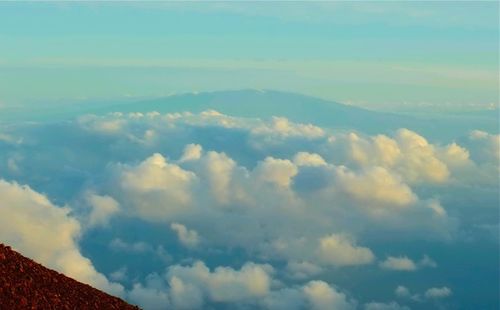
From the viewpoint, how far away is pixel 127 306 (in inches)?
2176

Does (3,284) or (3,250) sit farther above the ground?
(3,250)

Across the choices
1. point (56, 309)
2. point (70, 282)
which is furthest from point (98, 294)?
point (56, 309)

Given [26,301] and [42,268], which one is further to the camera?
[42,268]

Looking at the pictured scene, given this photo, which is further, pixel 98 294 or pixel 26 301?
pixel 98 294

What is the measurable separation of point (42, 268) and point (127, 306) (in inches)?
294

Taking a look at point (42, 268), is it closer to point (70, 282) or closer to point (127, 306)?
point (70, 282)

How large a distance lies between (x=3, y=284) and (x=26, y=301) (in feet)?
8.90

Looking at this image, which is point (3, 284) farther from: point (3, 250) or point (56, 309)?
point (3, 250)

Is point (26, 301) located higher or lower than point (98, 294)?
lower

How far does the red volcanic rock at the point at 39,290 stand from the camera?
4728cm

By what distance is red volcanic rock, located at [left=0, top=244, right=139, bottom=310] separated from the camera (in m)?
47.3

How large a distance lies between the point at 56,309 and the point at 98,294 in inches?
→ 283

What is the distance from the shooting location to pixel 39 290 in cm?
5006

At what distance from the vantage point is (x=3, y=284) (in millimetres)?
48344
